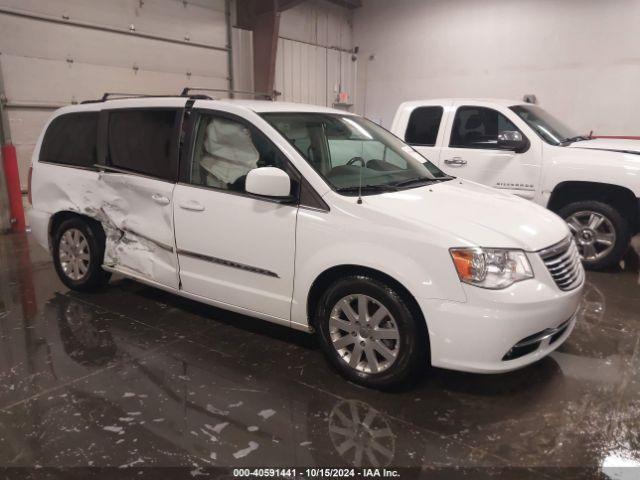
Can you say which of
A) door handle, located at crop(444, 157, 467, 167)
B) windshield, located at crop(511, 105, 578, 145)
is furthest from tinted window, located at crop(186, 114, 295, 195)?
windshield, located at crop(511, 105, 578, 145)

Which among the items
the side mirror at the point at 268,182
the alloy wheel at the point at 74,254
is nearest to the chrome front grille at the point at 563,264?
the side mirror at the point at 268,182

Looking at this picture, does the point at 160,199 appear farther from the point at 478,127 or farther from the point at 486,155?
the point at 478,127

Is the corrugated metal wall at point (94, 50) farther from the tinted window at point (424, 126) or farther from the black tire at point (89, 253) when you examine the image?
the tinted window at point (424, 126)

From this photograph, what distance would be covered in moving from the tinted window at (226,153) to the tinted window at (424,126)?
3242 mm

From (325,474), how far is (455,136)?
14.7 ft

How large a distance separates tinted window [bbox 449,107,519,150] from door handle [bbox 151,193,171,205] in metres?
3.57

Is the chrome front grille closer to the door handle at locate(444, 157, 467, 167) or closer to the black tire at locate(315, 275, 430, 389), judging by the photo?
the black tire at locate(315, 275, 430, 389)

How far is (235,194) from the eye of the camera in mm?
3156

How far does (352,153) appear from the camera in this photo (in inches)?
137

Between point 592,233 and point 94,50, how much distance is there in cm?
732

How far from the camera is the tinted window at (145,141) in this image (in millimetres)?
3529

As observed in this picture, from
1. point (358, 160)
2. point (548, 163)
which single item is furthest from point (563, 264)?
point (548, 163)

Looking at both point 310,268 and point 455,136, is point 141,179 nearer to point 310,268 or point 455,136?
point 310,268

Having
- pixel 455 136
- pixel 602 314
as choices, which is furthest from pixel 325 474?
pixel 455 136
